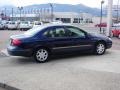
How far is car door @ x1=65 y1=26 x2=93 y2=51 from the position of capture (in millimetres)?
11633

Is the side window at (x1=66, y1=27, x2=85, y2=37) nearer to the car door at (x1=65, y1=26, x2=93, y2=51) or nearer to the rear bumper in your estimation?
the car door at (x1=65, y1=26, x2=93, y2=51)

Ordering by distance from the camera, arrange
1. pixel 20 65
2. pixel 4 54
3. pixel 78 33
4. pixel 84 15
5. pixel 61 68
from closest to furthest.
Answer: pixel 61 68 < pixel 20 65 < pixel 78 33 < pixel 4 54 < pixel 84 15

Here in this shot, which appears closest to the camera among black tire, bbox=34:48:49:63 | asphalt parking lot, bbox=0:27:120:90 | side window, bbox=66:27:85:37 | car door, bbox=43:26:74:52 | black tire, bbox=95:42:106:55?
asphalt parking lot, bbox=0:27:120:90

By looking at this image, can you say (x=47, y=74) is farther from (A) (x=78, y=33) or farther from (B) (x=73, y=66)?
(A) (x=78, y=33)

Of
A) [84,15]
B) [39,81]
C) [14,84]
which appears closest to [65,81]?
[39,81]

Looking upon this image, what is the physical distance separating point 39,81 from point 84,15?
110m

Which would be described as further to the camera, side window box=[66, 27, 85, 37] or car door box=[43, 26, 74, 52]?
side window box=[66, 27, 85, 37]

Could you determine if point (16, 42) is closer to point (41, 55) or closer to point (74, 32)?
point (41, 55)

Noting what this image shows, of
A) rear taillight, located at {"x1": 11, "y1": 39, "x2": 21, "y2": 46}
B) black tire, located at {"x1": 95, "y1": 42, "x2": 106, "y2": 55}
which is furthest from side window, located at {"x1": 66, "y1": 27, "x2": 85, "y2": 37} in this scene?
rear taillight, located at {"x1": 11, "y1": 39, "x2": 21, "y2": 46}

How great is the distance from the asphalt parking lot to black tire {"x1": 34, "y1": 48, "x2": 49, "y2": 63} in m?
0.27

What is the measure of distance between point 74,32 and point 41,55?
1.81 m

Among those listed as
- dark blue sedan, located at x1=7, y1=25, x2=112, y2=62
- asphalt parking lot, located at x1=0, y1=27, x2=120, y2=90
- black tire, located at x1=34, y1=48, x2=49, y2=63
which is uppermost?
dark blue sedan, located at x1=7, y1=25, x2=112, y2=62

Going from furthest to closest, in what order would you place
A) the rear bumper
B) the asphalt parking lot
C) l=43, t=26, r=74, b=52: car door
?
l=43, t=26, r=74, b=52: car door
the rear bumper
the asphalt parking lot

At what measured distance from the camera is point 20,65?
10539 millimetres
